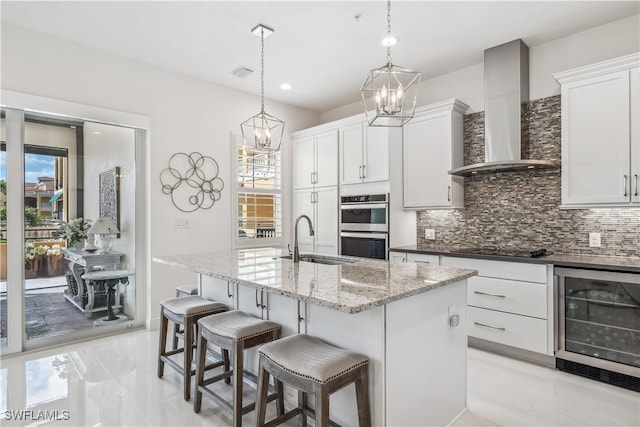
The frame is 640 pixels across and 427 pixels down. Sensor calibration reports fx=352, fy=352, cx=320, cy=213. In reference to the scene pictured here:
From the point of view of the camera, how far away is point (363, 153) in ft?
14.1

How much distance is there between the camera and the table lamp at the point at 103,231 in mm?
3738

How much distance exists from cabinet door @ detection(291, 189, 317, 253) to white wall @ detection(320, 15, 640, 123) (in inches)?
77.7

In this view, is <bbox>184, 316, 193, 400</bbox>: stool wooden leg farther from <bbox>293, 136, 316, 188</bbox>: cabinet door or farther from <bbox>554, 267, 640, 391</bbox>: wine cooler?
<bbox>293, 136, 316, 188</bbox>: cabinet door

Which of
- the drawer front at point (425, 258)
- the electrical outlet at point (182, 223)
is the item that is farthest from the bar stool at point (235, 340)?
the electrical outlet at point (182, 223)

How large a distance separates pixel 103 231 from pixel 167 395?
2.12 m

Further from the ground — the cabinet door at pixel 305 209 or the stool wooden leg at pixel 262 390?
the cabinet door at pixel 305 209

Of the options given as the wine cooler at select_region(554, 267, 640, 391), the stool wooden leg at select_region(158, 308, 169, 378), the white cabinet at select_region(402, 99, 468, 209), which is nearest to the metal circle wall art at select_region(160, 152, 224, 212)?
the stool wooden leg at select_region(158, 308, 169, 378)

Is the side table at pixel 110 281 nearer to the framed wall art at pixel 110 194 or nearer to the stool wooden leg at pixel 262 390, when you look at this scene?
the framed wall art at pixel 110 194

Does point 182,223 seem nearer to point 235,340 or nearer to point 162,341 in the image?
point 162,341

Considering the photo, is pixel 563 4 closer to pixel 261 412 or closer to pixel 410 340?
pixel 410 340

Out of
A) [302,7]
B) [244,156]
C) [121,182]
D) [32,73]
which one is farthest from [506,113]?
[32,73]

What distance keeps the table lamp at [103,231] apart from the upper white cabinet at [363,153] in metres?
2.72

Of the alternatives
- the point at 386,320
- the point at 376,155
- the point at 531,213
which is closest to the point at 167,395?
the point at 386,320

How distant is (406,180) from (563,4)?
2053 millimetres
